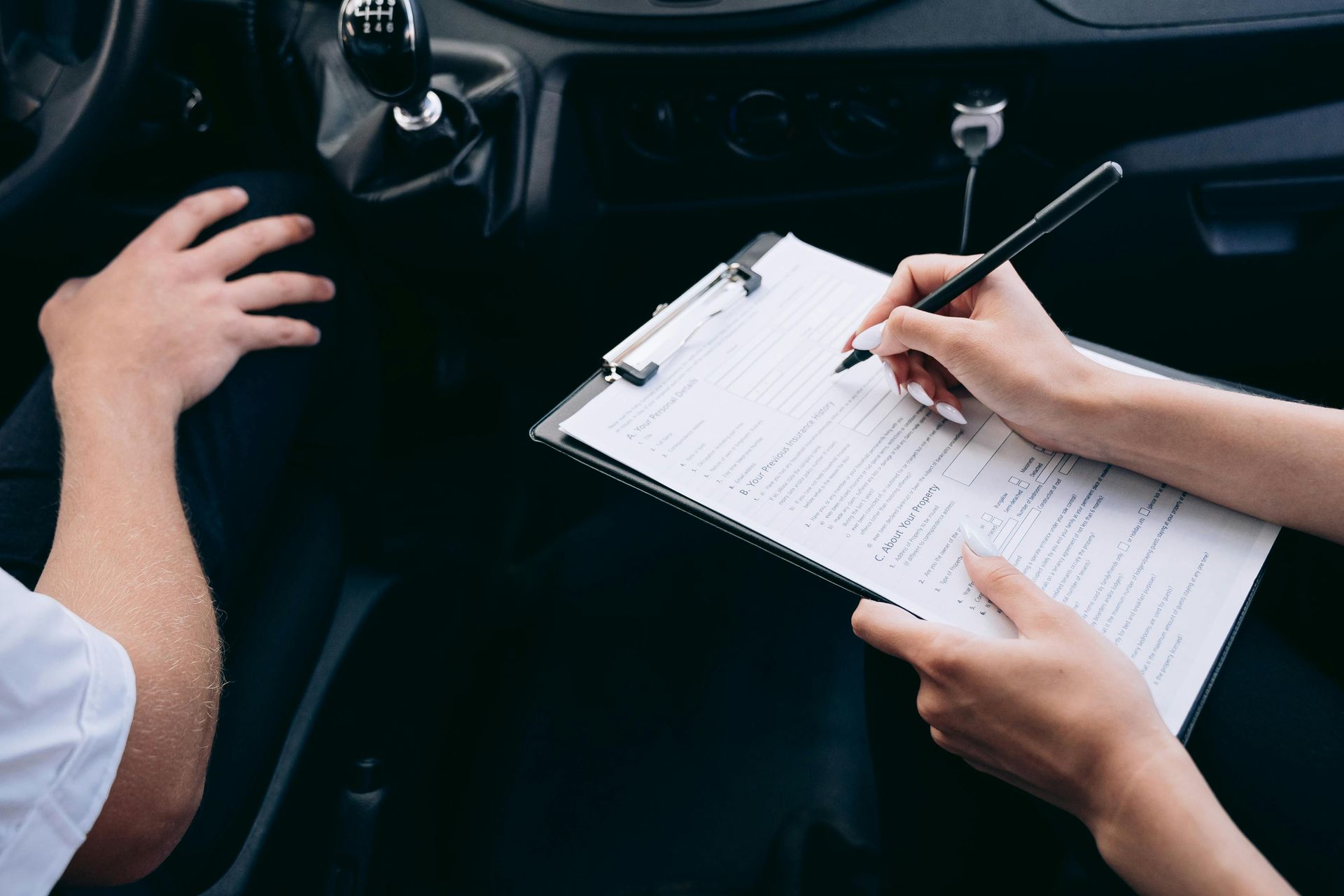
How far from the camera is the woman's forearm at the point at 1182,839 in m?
0.38

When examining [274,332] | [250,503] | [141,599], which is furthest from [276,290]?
[141,599]

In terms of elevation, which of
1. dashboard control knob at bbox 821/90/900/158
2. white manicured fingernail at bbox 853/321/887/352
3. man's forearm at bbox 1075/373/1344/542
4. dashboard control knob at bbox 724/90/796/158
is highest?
dashboard control knob at bbox 821/90/900/158

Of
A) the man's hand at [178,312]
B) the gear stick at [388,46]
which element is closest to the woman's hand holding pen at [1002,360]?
the gear stick at [388,46]

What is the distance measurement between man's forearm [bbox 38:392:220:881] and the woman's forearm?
1.63ft

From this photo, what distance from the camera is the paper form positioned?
46 cm

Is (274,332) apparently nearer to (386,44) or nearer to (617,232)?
(386,44)

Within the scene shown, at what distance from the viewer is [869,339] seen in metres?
0.55

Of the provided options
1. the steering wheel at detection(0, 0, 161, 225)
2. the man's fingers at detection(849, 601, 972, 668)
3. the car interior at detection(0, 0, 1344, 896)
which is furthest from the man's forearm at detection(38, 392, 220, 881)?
the man's fingers at detection(849, 601, 972, 668)

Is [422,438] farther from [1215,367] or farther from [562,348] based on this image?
[1215,367]

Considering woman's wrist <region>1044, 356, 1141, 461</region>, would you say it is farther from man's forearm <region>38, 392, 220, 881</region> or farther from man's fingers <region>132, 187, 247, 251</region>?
man's fingers <region>132, 187, 247, 251</region>

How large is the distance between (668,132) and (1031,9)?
0.32 meters

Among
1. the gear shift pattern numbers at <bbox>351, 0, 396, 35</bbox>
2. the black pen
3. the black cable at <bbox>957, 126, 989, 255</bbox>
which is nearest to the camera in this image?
the black pen

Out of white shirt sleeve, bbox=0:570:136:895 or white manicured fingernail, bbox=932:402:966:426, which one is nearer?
white shirt sleeve, bbox=0:570:136:895

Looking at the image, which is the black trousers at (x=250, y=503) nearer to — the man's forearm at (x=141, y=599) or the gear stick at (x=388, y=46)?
the man's forearm at (x=141, y=599)
